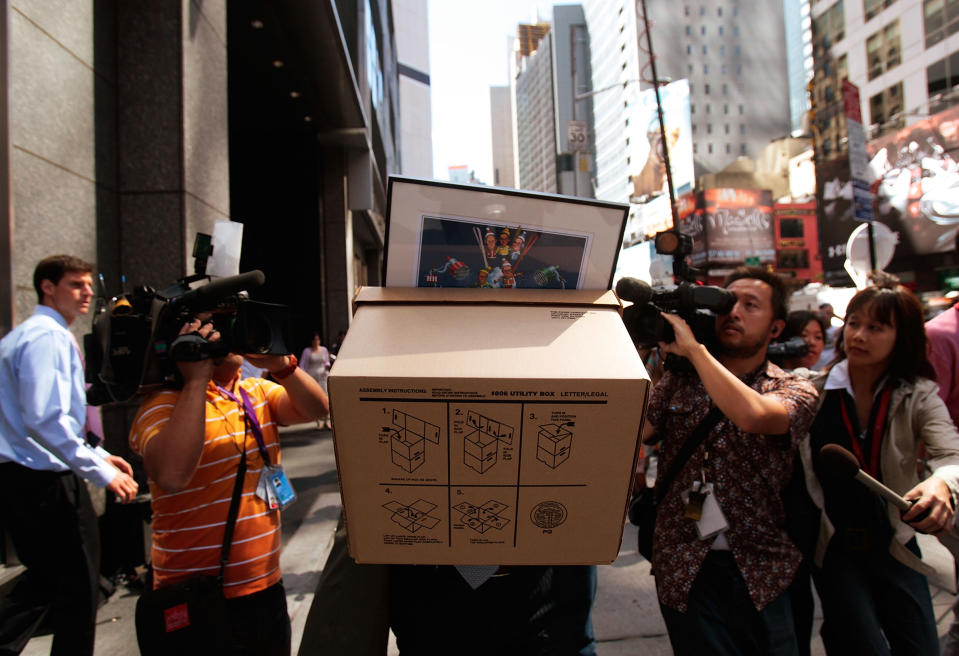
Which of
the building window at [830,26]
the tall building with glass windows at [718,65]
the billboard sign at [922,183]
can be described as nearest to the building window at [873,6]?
the building window at [830,26]

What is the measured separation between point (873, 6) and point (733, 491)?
4194cm

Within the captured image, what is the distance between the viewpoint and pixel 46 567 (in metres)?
2.75

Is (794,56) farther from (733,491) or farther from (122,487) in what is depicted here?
(122,487)

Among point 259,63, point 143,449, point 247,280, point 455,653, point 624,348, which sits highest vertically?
point 259,63

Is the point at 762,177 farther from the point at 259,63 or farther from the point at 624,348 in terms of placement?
the point at 624,348

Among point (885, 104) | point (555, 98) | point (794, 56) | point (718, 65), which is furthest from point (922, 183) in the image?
point (555, 98)

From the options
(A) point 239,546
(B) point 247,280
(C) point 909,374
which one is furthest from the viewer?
(C) point 909,374

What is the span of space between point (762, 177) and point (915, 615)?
183 feet

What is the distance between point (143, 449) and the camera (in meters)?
1.97

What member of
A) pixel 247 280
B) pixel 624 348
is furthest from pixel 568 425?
pixel 247 280

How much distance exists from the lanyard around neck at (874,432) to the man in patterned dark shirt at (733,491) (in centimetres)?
47

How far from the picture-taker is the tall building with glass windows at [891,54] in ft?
90.8

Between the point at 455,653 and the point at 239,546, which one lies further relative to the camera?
the point at 239,546

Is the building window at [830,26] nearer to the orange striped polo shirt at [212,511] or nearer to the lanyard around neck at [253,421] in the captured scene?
the lanyard around neck at [253,421]
